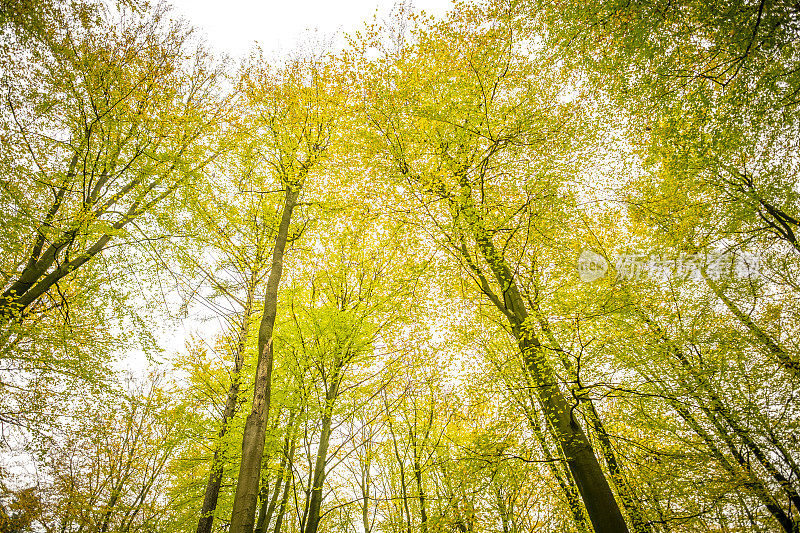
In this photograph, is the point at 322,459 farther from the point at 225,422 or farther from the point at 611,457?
the point at 611,457

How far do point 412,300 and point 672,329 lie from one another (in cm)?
644

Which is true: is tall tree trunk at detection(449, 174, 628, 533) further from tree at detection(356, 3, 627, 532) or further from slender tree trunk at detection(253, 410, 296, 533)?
slender tree trunk at detection(253, 410, 296, 533)

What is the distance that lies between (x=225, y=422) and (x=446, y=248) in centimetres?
663

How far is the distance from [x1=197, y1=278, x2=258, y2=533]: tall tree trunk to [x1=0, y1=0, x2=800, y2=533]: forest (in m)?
0.07

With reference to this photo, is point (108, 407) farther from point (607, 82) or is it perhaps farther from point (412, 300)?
point (607, 82)

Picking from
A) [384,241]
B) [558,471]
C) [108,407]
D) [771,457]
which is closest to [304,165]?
[384,241]

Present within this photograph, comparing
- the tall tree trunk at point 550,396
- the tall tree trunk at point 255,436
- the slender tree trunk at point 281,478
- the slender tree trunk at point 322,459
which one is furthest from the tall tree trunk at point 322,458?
the tall tree trunk at point 550,396

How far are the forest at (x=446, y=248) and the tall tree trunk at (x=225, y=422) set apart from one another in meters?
0.07

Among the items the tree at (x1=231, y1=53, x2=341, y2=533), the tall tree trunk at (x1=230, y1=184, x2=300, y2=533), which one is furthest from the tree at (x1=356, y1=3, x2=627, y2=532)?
the tall tree trunk at (x1=230, y1=184, x2=300, y2=533)

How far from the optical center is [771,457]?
6535 mm

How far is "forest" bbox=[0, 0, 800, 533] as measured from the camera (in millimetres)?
5730

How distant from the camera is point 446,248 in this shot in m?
6.69

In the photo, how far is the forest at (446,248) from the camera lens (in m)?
5.73

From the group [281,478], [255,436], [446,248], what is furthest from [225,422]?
Result: [446,248]
